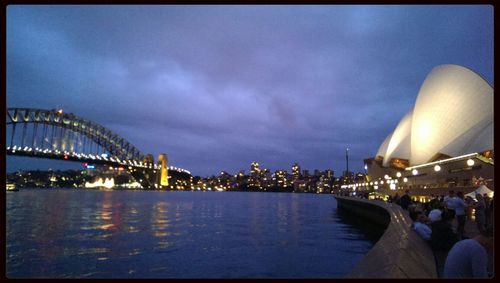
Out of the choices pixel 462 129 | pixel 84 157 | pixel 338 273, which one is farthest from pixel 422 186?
pixel 84 157

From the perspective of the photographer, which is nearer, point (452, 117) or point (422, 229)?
point (422, 229)

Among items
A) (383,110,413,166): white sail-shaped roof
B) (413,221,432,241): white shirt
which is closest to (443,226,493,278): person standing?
(413,221,432,241): white shirt

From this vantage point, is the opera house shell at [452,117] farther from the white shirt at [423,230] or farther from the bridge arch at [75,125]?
the bridge arch at [75,125]

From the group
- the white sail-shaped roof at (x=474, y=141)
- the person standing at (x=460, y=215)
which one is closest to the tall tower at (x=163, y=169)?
the white sail-shaped roof at (x=474, y=141)

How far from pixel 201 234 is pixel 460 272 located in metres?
16.2

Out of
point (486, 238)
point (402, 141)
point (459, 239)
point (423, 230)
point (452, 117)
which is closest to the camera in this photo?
point (486, 238)

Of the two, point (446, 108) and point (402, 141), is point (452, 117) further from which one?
point (402, 141)

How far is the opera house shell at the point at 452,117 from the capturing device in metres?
24.5

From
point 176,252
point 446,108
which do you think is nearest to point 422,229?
point 176,252

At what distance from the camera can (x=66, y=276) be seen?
10688 mm

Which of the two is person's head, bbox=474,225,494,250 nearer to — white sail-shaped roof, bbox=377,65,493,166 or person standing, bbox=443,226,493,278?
person standing, bbox=443,226,493,278

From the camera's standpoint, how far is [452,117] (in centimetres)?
2742

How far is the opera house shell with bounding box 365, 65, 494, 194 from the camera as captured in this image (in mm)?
24531

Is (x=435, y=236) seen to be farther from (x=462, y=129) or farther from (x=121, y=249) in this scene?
(x=462, y=129)
